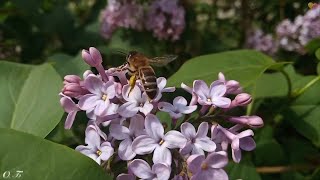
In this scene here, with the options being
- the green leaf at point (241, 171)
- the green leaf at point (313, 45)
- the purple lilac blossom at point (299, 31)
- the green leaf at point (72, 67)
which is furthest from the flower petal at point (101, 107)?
the purple lilac blossom at point (299, 31)

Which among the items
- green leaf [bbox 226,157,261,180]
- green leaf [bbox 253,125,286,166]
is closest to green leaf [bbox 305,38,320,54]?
green leaf [bbox 253,125,286,166]

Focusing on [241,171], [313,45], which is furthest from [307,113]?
[241,171]

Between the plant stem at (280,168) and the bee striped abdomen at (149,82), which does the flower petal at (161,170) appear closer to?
the bee striped abdomen at (149,82)

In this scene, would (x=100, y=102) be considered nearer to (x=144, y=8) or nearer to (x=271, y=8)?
(x=144, y=8)

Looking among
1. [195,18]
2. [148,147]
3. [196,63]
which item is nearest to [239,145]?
[148,147]

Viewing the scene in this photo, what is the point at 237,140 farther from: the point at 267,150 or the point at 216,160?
A: the point at 267,150

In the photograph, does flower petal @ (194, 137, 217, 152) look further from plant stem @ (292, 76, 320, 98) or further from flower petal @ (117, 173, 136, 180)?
plant stem @ (292, 76, 320, 98)

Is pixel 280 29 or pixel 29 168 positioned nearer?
pixel 29 168
